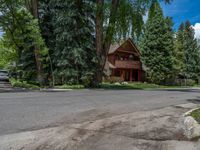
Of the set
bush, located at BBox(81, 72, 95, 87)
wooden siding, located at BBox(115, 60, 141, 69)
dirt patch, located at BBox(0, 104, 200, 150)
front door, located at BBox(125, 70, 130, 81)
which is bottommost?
dirt patch, located at BBox(0, 104, 200, 150)

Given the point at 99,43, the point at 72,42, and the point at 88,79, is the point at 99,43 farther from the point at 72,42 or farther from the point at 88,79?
the point at 88,79

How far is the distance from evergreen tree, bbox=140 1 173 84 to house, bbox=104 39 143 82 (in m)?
2.11

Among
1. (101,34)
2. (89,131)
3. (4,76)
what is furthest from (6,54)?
(89,131)

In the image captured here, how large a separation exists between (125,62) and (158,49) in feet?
18.9

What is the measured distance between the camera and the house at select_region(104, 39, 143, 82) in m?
37.7

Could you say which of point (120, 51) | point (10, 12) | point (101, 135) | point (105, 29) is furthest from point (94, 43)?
point (101, 135)

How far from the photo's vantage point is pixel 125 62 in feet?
125

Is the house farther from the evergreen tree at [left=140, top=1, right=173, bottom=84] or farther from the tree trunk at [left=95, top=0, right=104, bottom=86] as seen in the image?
the tree trunk at [left=95, top=0, right=104, bottom=86]

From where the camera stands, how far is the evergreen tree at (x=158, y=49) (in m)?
36.6

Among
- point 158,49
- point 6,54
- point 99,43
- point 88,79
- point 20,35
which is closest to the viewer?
point 88,79

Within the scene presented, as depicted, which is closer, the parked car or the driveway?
the driveway

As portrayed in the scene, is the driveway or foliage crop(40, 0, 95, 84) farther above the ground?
foliage crop(40, 0, 95, 84)

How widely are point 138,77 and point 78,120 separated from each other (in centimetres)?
3524

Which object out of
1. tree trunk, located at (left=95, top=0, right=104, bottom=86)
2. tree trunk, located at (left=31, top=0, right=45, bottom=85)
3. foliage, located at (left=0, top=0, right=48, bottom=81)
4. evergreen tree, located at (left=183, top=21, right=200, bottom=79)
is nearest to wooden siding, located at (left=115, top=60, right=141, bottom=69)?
evergreen tree, located at (left=183, top=21, right=200, bottom=79)
